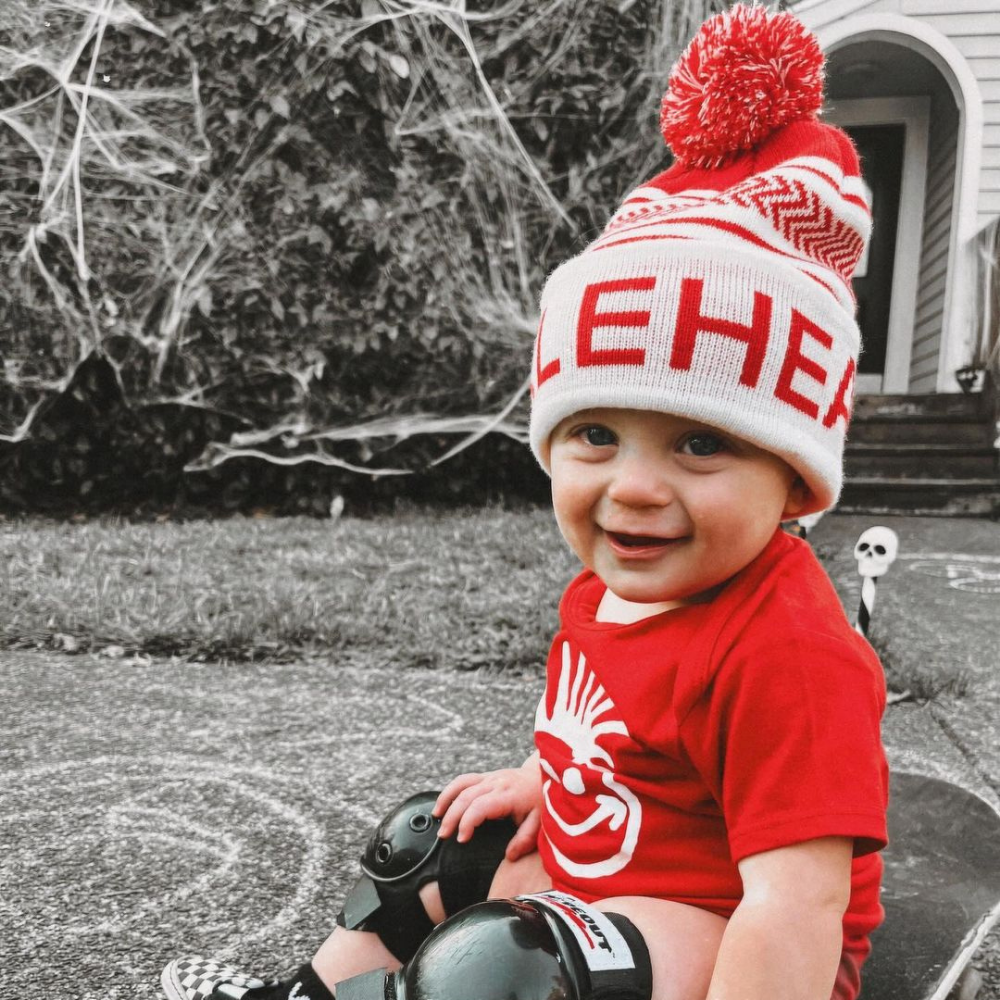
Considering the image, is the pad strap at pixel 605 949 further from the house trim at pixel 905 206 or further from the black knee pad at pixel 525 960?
the house trim at pixel 905 206

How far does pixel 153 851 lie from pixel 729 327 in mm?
1385

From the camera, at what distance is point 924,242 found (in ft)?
25.1

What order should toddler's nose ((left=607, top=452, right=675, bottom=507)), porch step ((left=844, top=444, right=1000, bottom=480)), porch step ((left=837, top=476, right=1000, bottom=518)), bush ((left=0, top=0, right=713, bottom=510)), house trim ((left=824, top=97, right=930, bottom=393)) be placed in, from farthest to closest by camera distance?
1. house trim ((left=824, top=97, right=930, bottom=393))
2. porch step ((left=844, top=444, right=1000, bottom=480))
3. porch step ((left=837, top=476, right=1000, bottom=518))
4. bush ((left=0, top=0, right=713, bottom=510))
5. toddler's nose ((left=607, top=452, right=675, bottom=507))

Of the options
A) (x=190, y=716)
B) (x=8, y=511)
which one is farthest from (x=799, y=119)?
(x=8, y=511)

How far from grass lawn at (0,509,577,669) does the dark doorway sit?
4297 millimetres

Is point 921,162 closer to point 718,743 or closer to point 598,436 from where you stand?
point 598,436

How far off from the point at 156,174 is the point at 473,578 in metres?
2.95

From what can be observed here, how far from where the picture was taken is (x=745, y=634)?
1.00 metres

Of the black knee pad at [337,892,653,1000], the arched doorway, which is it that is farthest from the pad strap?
the arched doorway

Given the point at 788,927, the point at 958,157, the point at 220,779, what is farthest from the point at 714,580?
the point at 958,157

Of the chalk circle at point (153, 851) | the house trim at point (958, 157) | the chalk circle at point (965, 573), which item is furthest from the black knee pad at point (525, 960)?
the house trim at point (958, 157)

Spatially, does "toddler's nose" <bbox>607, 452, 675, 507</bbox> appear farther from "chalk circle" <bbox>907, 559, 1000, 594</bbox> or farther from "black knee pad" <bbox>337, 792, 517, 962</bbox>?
"chalk circle" <bbox>907, 559, 1000, 594</bbox>

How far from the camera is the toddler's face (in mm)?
1016

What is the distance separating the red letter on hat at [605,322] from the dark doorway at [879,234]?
24.0ft
